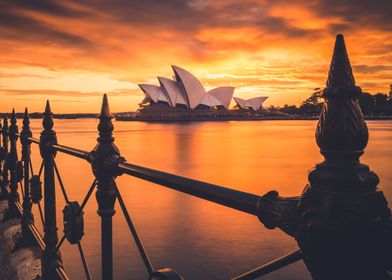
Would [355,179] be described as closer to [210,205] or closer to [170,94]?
[210,205]

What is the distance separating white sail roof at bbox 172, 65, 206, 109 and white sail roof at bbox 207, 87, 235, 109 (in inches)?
594

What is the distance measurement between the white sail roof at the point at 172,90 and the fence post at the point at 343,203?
76.8 m

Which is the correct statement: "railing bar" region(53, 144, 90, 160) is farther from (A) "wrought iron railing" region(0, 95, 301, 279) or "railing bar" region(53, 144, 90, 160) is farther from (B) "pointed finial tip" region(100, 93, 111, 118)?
(B) "pointed finial tip" region(100, 93, 111, 118)

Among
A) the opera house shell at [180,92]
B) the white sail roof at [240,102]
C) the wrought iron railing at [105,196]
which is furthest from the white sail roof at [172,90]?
the wrought iron railing at [105,196]

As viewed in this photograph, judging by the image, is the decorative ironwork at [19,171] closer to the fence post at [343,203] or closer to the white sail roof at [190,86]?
the fence post at [343,203]

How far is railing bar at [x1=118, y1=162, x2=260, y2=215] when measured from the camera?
0.92 meters

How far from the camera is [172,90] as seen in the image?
79.4m

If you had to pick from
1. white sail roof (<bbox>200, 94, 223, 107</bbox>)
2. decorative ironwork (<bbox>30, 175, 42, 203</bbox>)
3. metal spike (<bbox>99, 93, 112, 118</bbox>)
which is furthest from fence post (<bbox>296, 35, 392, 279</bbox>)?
white sail roof (<bbox>200, 94, 223, 107</bbox>)

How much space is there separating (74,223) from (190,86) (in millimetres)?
75534

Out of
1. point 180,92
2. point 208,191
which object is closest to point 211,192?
point 208,191

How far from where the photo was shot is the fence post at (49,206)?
2830mm

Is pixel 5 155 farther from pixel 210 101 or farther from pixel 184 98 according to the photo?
pixel 210 101

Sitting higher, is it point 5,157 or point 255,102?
point 255,102

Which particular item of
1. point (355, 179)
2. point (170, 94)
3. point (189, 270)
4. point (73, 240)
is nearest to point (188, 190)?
point (355, 179)
